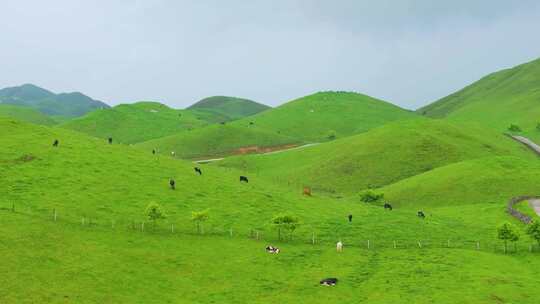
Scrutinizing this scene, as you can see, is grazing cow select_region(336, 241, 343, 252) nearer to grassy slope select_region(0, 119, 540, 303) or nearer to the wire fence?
grassy slope select_region(0, 119, 540, 303)

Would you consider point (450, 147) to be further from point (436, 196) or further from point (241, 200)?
point (241, 200)

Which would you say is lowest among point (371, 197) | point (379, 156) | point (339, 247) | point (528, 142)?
point (339, 247)

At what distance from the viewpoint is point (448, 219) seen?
81.6m

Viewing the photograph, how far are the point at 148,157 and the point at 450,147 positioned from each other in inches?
3317

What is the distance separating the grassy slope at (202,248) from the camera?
47375 millimetres

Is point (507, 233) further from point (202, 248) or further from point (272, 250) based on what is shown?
point (202, 248)

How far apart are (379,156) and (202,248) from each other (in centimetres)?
9025

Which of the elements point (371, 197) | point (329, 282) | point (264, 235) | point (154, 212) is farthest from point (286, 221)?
point (371, 197)

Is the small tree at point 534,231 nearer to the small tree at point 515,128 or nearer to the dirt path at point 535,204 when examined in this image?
the dirt path at point 535,204

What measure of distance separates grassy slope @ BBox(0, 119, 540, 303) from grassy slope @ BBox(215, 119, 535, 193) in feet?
137

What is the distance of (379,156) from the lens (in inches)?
5536

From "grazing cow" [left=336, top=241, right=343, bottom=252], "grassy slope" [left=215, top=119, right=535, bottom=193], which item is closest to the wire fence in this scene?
"grazing cow" [left=336, top=241, right=343, bottom=252]

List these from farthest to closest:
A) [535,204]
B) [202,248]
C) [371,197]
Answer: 1. [371,197]
2. [535,204]
3. [202,248]

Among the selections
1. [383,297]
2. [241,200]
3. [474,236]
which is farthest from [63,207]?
[474,236]
